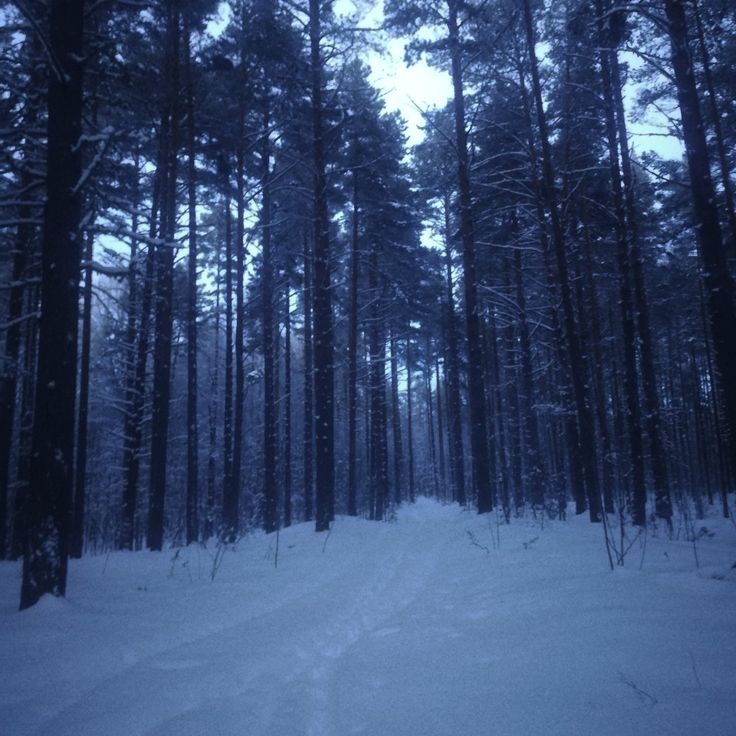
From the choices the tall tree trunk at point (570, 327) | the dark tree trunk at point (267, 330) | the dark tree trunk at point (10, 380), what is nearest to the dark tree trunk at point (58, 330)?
the dark tree trunk at point (10, 380)

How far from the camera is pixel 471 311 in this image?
1245cm

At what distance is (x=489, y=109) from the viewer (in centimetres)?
1388

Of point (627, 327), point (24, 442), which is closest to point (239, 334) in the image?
point (24, 442)

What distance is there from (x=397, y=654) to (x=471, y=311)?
10353 mm

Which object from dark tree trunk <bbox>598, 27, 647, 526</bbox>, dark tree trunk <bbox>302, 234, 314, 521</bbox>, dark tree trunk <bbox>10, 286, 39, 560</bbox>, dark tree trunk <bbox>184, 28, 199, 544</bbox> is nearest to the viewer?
dark tree trunk <bbox>598, 27, 647, 526</bbox>

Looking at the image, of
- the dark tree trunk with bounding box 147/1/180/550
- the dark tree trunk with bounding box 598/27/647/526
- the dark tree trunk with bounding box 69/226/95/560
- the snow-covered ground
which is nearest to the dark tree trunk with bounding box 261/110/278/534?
the dark tree trunk with bounding box 147/1/180/550

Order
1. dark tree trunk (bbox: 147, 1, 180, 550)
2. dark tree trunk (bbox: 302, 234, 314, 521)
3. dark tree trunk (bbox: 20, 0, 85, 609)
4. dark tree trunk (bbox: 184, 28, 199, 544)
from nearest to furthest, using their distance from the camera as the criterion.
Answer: dark tree trunk (bbox: 20, 0, 85, 609), dark tree trunk (bbox: 147, 1, 180, 550), dark tree trunk (bbox: 184, 28, 199, 544), dark tree trunk (bbox: 302, 234, 314, 521)

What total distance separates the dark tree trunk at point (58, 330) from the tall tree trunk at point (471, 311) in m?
9.47

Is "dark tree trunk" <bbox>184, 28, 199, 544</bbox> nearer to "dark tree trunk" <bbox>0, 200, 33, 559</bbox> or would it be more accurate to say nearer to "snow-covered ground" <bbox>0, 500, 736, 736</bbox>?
"dark tree trunk" <bbox>0, 200, 33, 559</bbox>

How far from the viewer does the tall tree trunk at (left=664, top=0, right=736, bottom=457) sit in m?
6.33

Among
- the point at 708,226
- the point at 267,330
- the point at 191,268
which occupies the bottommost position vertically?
the point at 708,226

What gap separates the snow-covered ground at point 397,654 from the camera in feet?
7.24

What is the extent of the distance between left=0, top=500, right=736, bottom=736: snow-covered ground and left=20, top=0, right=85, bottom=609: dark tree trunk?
57cm

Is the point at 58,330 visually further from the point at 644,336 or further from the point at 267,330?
the point at 644,336
